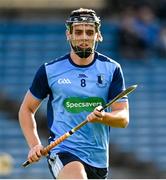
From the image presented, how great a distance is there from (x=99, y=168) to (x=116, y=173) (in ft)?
22.5

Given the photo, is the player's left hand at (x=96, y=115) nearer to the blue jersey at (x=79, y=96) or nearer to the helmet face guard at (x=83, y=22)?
the blue jersey at (x=79, y=96)

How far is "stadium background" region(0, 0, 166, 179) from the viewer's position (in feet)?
45.0

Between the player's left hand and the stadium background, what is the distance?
6981 mm

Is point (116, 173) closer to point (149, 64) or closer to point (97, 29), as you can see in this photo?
point (149, 64)

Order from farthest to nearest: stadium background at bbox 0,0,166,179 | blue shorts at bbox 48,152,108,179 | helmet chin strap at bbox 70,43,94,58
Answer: stadium background at bbox 0,0,166,179 → helmet chin strap at bbox 70,43,94,58 → blue shorts at bbox 48,152,108,179

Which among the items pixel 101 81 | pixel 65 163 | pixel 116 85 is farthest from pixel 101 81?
pixel 65 163

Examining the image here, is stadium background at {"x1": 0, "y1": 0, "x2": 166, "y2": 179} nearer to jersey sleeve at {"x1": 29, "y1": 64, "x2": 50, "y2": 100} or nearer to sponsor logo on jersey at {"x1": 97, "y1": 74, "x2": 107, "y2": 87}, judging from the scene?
jersey sleeve at {"x1": 29, "y1": 64, "x2": 50, "y2": 100}

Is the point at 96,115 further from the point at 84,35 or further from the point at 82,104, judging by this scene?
the point at 84,35

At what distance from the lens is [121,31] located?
14.8m

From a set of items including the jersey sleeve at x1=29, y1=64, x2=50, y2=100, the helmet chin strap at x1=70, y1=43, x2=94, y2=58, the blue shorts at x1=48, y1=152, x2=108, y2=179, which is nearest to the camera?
the blue shorts at x1=48, y1=152, x2=108, y2=179

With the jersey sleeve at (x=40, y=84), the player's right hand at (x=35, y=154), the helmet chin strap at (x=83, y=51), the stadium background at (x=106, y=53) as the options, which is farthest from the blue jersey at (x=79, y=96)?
→ the stadium background at (x=106, y=53)

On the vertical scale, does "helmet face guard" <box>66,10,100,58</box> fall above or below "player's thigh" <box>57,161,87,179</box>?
above

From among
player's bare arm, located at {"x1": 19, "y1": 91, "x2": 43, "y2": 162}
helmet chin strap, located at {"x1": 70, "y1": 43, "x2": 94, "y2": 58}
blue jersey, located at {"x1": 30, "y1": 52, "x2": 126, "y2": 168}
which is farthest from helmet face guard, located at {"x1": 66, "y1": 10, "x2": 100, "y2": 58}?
player's bare arm, located at {"x1": 19, "y1": 91, "x2": 43, "y2": 162}

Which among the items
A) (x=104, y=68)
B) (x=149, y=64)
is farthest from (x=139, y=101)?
(x=104, y=68)
